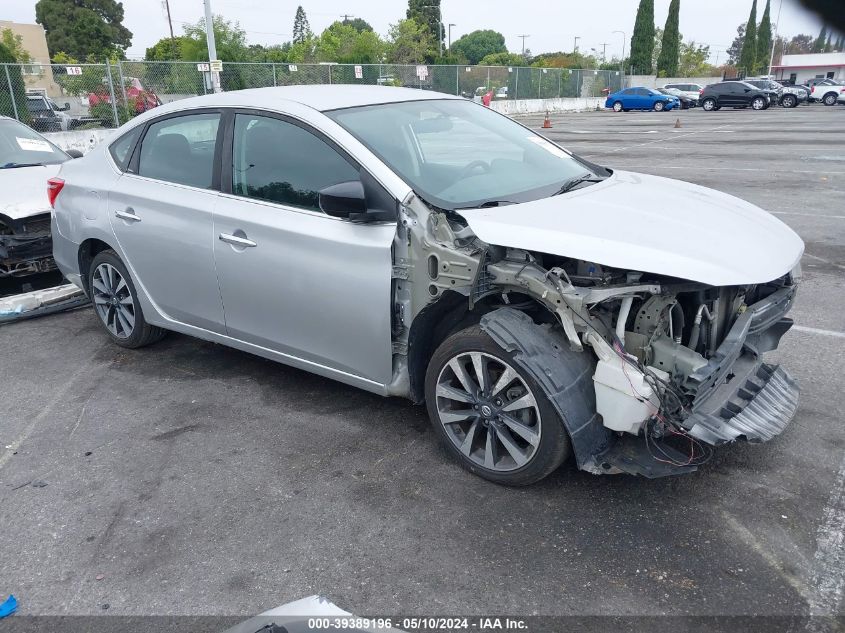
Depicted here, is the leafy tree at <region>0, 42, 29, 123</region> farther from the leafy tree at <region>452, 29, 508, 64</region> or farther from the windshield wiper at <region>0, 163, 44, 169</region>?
the leafy tree at <region>452, 29, 508, 64</region>

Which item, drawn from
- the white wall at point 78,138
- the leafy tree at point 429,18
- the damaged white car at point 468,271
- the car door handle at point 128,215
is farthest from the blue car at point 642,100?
the car door handle at point 128,215

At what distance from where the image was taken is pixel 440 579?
9.16 ft

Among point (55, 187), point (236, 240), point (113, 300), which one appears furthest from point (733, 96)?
point (236, 240)

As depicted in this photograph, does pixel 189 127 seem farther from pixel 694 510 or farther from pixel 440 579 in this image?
pixel 694 510

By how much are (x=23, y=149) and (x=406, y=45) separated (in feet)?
186

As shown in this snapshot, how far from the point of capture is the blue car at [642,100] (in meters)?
39.5

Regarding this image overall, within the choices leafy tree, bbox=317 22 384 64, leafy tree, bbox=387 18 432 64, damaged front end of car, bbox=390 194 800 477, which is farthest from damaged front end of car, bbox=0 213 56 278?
leafy tree, bbox=387 18 432 64

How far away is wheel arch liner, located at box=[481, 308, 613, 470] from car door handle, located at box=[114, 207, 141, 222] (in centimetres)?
268

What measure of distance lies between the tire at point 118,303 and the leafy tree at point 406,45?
2206 inches

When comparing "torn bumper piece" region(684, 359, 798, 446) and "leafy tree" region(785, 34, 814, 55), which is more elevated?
"leafy tree" region(785, 34, 814, 55)

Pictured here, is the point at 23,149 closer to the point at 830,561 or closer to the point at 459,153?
the point at 459,153

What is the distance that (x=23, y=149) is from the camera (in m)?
7.49

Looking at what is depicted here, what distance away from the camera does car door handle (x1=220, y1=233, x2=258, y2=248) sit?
399 centimetres

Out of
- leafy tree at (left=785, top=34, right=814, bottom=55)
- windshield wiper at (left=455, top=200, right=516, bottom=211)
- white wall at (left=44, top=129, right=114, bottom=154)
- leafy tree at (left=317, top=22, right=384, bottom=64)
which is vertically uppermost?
leafy tree at (left=317, top=22, right=384, bottom=64)
